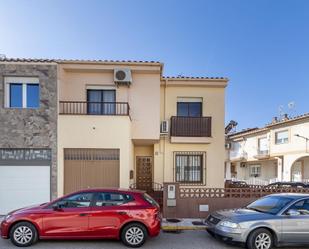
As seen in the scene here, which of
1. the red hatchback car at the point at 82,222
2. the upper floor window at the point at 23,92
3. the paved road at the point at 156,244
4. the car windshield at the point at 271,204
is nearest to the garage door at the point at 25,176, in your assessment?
the upper floor window at the point at 23,92

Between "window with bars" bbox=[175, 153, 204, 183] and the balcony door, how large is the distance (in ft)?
14.2

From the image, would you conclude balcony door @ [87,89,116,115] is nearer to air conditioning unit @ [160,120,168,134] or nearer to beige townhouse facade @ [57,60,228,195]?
beige townhouse facade @ [57,60,228,195]

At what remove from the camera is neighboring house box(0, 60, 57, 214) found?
33.8ft

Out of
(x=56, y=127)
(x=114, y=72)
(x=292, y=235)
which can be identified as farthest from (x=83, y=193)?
(x=114, y=72)

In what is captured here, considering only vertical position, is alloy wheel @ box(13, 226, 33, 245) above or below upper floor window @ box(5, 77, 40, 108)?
below

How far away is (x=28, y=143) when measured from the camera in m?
10.3

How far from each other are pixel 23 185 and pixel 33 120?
278cm

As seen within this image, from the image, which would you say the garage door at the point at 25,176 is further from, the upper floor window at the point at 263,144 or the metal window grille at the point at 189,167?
the upper floor window at the point at 263,144

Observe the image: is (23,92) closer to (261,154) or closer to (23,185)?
(23,185)

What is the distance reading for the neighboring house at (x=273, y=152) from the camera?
65.8 ft

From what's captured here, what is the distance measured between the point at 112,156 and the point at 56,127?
2679mm

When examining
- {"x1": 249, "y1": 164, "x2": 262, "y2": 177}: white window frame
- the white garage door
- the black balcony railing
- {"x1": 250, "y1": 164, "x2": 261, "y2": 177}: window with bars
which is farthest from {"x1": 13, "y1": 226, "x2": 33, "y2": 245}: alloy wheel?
{"x1": 250, "y1": 164, "x2": 261, "y2": 177}: window with bars

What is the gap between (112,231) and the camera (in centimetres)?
646

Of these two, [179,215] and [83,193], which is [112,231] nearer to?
[83,193]
